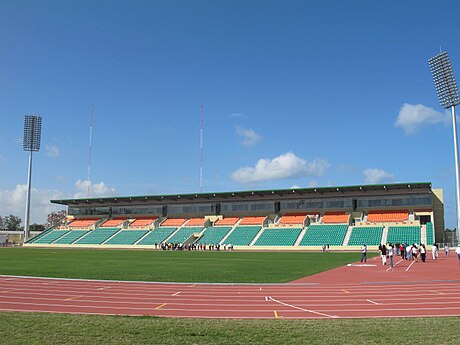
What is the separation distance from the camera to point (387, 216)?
221 feet

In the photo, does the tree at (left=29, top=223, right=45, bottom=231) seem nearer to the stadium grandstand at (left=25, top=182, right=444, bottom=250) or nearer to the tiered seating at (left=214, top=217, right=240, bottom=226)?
the stadium grandstand at (left=25, top=182, right=444, bottom=250)

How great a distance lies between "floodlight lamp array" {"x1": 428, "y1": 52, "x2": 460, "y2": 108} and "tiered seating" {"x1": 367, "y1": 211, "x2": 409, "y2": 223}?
2451 cm

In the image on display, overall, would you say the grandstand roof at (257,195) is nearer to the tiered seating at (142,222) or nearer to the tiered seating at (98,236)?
the tiered seating at (142,222)

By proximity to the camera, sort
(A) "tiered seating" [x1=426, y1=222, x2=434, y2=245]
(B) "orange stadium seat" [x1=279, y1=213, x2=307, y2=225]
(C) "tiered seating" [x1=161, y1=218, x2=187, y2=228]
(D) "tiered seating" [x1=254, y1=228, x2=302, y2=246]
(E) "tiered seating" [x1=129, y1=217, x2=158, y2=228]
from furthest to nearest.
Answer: (E) "tiered seating" [x1=129, y1=217, x2=158, y2=228], (C) "tiered seating" [x1=161, y1=218, x2=187, y2=228], (B) "orange stadium seat" [x1=279, y1=213, x2=307, y2=225], (D) "tiered seating" [x1=254, y1=228, x2=302, y2=246], (A) "tiered seating" [x1=426, y1=222, x2=434, y2=245]

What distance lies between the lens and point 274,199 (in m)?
78.0

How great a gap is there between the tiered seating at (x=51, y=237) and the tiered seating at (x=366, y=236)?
56105mm

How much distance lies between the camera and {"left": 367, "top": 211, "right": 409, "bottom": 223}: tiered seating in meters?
66.0

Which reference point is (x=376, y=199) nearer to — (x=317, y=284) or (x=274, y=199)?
(x=274, y=199)

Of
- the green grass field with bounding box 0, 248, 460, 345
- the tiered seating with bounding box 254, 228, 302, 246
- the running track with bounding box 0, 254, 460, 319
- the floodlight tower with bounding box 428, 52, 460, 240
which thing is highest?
the floodlight tower with bounding box 428, 52, 460, 240

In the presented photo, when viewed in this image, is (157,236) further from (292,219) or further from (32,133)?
(32,133)

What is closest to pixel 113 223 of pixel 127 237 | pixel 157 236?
pixel 127 237

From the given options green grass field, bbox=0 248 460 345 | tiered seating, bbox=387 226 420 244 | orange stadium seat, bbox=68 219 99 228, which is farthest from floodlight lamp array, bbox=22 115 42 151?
green grass field, bbox=0 248 460 345

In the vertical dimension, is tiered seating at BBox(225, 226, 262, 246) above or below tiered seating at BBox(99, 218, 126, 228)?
below

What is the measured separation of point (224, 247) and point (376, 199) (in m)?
25.1
